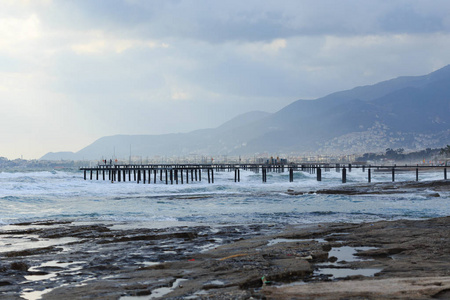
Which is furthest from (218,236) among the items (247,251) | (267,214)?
(267,214)

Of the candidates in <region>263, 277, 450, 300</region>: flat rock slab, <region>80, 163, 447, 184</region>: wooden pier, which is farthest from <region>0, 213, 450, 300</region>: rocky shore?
<region>80, 163, 447, 184</region>: wooden pier

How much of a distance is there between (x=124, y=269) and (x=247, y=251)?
3.25m

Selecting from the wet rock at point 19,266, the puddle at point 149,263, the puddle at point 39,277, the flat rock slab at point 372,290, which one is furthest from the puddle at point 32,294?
the flat rock slab at point 372,290

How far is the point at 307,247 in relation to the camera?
512 inches

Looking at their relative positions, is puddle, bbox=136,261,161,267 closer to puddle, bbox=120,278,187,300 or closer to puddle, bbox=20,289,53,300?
puddle, bbox=120,278,187,300

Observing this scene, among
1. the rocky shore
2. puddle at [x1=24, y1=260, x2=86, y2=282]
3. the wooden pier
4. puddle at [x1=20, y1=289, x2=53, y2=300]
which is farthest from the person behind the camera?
the wooden pier

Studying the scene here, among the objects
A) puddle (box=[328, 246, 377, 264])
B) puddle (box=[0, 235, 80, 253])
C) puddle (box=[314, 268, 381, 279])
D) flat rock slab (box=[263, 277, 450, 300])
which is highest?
flat rock slab (box=[263, 277, 450, 300])

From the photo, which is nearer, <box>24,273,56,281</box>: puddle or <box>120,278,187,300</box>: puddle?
<box>120,278,187,300</box>: puddle

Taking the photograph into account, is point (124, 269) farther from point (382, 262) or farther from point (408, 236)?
point (408, 236)

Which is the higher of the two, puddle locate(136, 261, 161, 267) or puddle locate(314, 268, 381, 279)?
puddle locate(314, 268, 381, 279)

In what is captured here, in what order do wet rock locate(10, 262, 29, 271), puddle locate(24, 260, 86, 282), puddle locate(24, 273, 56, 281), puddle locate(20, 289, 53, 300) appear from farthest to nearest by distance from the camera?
wet rock locate(10, 262, 29, 271) < puddle locate(24, 260, 86, 282) < puddle locate(24, 273, 56, 281) < puddle locate(20, 289, 53, 300)

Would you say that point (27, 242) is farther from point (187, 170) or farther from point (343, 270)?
point (187, 170)

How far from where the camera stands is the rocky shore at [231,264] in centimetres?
830

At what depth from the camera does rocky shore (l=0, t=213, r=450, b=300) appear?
8.30m
